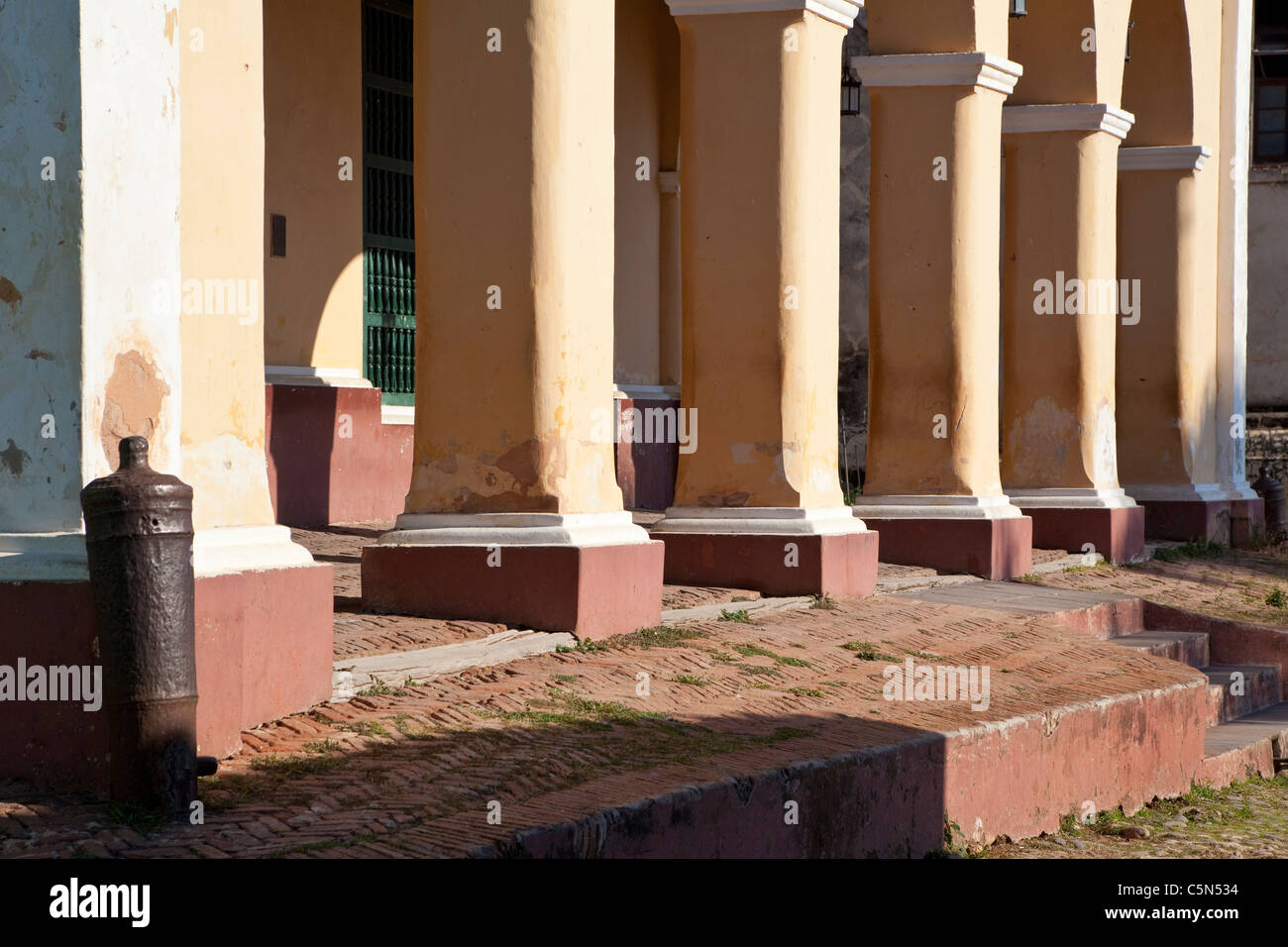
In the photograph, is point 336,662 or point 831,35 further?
point 831,35

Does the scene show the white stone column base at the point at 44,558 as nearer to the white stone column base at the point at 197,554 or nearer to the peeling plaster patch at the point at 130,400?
the white stone column base at the point at 197,554

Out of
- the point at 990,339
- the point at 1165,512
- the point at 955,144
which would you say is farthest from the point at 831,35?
the point at 1165,512

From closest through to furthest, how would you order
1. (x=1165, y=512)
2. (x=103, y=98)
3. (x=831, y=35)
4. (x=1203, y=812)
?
(x=103, y=98)
(x=1203, y=812)
(x=831, y=35)
(x=1165, y=512)

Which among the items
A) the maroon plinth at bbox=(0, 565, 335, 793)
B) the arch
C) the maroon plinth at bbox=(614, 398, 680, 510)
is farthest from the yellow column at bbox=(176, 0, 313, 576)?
the arch

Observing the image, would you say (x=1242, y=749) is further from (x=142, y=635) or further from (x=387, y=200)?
(x=142, y=635)

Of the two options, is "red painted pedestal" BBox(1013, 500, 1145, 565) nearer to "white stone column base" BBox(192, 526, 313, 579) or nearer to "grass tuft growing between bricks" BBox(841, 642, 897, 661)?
"grass tuft growing between bricks" BBox(841, 642, 897, 661)

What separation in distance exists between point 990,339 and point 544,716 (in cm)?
725

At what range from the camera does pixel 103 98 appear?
208 inches

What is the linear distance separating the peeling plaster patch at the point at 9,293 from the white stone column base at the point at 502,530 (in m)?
2.99

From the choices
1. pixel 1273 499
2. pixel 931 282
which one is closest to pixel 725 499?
pixel 931 282
